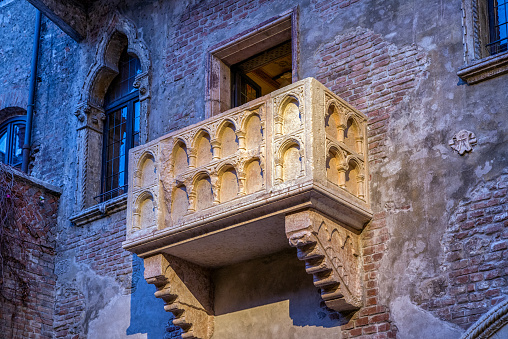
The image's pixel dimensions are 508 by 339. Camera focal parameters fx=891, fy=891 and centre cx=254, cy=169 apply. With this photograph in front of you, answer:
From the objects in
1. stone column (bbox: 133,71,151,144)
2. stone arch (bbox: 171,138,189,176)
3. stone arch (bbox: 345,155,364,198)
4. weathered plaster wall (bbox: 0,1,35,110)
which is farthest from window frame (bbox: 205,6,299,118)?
weathered plaster wall (bbox: 0,1,35,110)

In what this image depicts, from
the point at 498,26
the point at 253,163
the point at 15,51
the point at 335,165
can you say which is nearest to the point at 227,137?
the point at 253,163

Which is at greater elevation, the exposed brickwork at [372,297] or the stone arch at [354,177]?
the stone arch at [354,177]

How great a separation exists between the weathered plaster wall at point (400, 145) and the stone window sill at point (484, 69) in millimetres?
67

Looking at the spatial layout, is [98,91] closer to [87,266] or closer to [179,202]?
[87,266]

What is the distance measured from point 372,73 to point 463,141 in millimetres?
1378

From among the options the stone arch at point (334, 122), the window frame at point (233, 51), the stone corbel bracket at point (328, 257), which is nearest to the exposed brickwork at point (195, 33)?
the window frame at point (233, 51)

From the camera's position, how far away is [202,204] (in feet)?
28.5

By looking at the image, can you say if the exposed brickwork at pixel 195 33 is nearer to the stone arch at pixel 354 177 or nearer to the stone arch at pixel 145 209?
the stone arch at pixel 145 209

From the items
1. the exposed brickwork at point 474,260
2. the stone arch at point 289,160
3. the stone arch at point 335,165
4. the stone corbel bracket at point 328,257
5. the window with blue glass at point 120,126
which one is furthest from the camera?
the window with blue glass at point 120,126

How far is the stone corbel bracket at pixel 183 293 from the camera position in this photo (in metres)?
8.98

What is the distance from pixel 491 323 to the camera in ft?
23.8

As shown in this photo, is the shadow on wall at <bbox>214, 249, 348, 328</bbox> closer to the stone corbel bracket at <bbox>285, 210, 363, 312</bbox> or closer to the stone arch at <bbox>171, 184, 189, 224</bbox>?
the stone corbel bracket at <bbox>285, 210, 363, 312</bbox>

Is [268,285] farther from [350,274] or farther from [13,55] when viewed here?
[13,55]

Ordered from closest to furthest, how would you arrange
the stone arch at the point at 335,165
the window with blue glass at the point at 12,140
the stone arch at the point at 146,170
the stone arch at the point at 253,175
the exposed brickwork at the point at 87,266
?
the stone arch at the point at 335,165 < the stone arch at the point at 253,175 < the stone arch at the point at 146,170 < the exposed brickwork at the point at 87,266 < the window with blue glass at the point at 12,140
